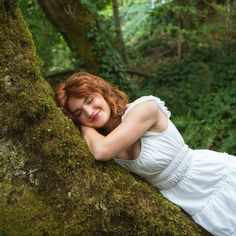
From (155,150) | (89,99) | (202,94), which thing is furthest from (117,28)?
(155,150)

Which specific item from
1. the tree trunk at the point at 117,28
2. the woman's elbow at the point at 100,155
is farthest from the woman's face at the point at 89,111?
the tree trunk at the point at 117,28

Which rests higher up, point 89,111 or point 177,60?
point 89,111

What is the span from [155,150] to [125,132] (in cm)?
22

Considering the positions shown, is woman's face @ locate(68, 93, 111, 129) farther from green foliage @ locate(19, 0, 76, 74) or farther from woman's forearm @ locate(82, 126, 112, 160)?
green foliage @ locate(19, 0, 76, 74)

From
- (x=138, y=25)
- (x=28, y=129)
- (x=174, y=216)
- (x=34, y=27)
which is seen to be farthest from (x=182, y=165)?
(x=138, y=25)

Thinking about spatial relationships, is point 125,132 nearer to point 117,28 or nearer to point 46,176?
point 46,176

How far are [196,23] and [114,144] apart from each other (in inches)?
308

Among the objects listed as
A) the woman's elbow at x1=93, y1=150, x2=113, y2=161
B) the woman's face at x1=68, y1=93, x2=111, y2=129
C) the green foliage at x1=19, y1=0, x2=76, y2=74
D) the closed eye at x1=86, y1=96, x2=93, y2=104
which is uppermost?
the closed eye at x1=86, y1=96, x2=93, y2=104

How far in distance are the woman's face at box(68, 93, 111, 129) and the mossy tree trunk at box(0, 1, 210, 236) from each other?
235mm

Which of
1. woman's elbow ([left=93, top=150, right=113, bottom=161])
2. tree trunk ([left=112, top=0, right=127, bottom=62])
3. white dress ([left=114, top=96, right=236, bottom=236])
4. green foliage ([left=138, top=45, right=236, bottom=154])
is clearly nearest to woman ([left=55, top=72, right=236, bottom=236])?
white dress ([left=114, top=96, right=236, bottom=236])

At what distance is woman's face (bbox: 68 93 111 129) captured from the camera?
273 cm

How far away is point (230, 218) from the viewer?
2785mm

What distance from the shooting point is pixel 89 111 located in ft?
8.94

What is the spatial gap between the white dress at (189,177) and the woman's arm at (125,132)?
0.07 m
